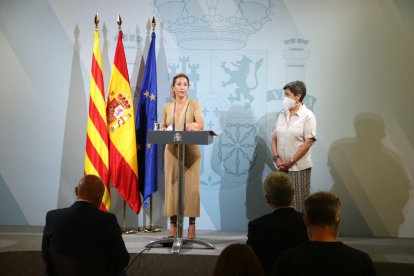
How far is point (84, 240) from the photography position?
286 cm

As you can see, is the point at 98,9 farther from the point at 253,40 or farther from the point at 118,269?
the point at 118,269

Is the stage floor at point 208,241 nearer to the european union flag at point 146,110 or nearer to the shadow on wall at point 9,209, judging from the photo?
the shadow on wall at point 9,209

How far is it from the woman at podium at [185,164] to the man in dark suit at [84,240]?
198 cm

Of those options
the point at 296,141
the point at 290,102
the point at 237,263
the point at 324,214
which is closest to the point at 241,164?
the point at 296,141

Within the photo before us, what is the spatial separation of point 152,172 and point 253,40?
1809 millimetres

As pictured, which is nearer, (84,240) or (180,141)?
(84,240)

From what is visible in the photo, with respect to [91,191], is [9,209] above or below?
below

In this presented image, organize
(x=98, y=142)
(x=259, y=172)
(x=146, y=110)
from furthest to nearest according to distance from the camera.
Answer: (x=259, y=172)
(x=146, y=110)
(x=98, y=142)

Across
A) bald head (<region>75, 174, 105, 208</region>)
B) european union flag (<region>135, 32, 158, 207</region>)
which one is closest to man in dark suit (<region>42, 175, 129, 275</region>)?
bald head (<region>75, 174, 105, 208</region>)

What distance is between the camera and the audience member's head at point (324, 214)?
2242 millimetres

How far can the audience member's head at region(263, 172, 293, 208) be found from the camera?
290 cm

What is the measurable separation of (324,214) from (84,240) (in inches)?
51.6

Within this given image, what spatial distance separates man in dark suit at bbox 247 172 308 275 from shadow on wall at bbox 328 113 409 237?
9.78 feet

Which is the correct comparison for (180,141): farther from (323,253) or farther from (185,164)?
(323,253)
